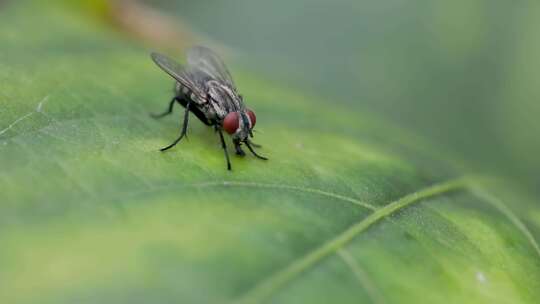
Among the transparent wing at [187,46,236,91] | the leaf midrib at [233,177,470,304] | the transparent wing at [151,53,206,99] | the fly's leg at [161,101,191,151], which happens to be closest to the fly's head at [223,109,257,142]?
the fly's leg at [161,101,191,151]

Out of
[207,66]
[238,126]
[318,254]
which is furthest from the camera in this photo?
[207,66]

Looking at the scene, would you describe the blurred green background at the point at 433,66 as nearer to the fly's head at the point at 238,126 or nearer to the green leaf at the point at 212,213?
the green leaf at the point at 212,213

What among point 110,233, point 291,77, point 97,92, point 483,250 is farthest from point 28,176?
point 291,77

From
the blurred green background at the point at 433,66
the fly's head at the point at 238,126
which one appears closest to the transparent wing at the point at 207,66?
the fly's head at the point at 238,126

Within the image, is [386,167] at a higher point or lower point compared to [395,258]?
lower

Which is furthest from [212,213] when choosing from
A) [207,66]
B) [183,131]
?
[207,66]

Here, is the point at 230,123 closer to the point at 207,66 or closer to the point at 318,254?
the point at 207,66

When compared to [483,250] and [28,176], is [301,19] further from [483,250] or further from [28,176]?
[28,176]
